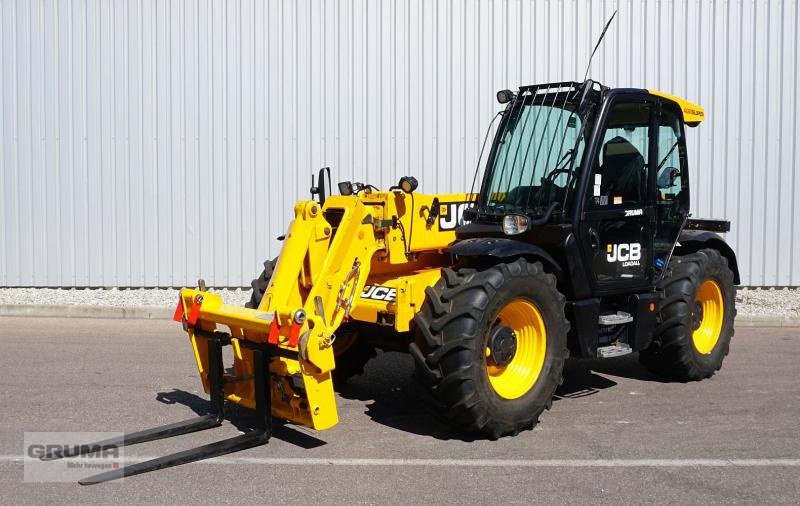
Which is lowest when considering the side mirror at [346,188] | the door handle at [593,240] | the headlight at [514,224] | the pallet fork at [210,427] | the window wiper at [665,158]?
the pallet fork at [210,427]

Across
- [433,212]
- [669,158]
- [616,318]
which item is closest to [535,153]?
[433,212]

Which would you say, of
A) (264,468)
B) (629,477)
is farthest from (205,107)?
(629,477)

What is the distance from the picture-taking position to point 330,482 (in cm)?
544

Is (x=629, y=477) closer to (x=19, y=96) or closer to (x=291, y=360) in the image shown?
(x=291, y=360)

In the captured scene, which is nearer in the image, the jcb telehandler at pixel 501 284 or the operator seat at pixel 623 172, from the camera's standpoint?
the jcb telehandler at pixel 501 284

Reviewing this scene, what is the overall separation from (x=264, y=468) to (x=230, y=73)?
9007mm

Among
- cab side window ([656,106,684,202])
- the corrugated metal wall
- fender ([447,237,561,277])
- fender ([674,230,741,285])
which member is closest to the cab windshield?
fender ([447,237,561,277])

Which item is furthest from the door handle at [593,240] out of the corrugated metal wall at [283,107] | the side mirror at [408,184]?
the corrugated metal wall at [283,107]

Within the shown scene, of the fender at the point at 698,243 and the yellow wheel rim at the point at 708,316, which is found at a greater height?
the fender at the point at 698,243

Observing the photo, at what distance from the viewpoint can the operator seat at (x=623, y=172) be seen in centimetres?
729

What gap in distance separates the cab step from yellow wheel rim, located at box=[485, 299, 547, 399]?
746mm

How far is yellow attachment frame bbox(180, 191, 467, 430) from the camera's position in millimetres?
5781

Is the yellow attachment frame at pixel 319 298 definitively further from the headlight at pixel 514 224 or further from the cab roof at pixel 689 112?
the cab roof at pixel 689 112

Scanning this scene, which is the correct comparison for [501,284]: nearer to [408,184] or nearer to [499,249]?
[499,249]
